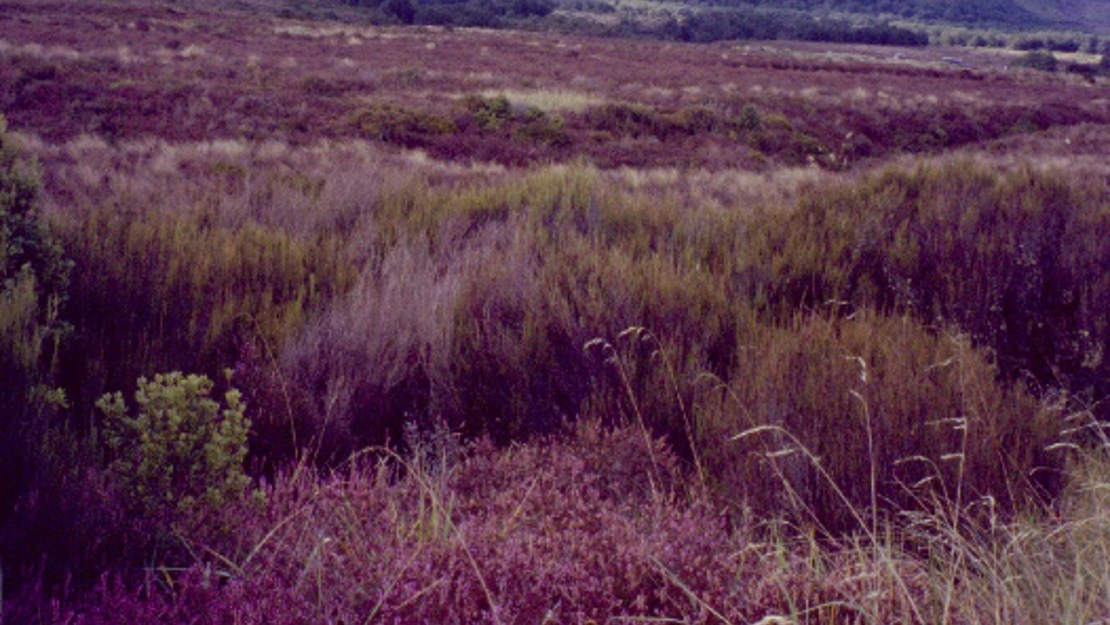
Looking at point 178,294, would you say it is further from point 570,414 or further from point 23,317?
point 570,414

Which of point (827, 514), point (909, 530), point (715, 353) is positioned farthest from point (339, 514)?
point (715, 353)

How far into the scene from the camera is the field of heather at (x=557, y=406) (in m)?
1.92

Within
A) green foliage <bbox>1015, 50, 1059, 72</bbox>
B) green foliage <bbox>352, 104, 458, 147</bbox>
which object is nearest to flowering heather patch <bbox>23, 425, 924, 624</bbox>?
green foliage <bbox>352, 104, 458, 147</bbox>

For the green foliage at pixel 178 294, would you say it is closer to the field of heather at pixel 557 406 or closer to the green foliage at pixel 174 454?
the field of heather at pixel 557 406

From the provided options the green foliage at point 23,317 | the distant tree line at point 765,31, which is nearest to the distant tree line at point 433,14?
the distant tree line at point 765,31

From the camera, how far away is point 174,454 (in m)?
2.25

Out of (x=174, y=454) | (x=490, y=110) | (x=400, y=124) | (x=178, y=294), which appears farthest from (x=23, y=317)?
(x=490, y=110)

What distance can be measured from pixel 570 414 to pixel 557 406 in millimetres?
78

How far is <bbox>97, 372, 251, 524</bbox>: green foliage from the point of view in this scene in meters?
2.10

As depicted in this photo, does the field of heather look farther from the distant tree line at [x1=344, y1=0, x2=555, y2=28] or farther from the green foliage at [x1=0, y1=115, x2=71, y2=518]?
the distant tree line at [x1=344, y1=0, x2=555, y2=28]

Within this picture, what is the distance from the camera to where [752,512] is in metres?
2.64

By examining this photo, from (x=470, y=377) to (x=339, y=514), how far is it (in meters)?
1.33

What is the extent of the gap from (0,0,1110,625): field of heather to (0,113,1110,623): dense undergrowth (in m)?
0.02

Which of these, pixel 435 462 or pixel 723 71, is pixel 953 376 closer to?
pixel 435 462
